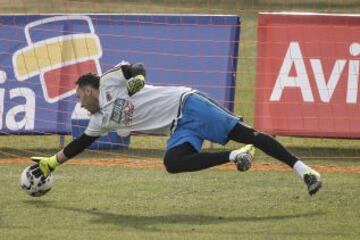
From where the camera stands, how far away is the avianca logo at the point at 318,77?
12.8 m

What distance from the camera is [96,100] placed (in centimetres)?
945

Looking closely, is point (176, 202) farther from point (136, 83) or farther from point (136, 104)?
point (136, 83)

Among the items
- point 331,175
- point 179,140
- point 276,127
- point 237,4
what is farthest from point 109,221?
point 237,4

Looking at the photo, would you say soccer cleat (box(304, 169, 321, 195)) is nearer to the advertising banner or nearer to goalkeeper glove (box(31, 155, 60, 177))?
goalkeeper glove (box(31, 155, 60, 177))

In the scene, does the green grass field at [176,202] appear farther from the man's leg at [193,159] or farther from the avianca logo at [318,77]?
the avianca logo at [318,77]

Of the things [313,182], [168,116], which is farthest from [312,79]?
[313,182]

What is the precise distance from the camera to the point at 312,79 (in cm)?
1287

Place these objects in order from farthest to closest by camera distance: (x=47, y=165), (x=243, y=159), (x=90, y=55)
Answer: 1. (x=90, y=55)
2. (x=47, y=165)
3. (x=243, y=159)

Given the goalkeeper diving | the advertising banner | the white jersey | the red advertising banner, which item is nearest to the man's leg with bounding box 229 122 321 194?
the goalkeeper diving

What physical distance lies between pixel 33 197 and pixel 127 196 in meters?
0.88

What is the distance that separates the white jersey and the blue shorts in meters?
0.10

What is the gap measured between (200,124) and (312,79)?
3.88m

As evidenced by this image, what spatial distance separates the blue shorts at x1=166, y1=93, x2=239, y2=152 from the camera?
927cm

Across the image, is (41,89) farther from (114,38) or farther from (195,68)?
(195,68)
